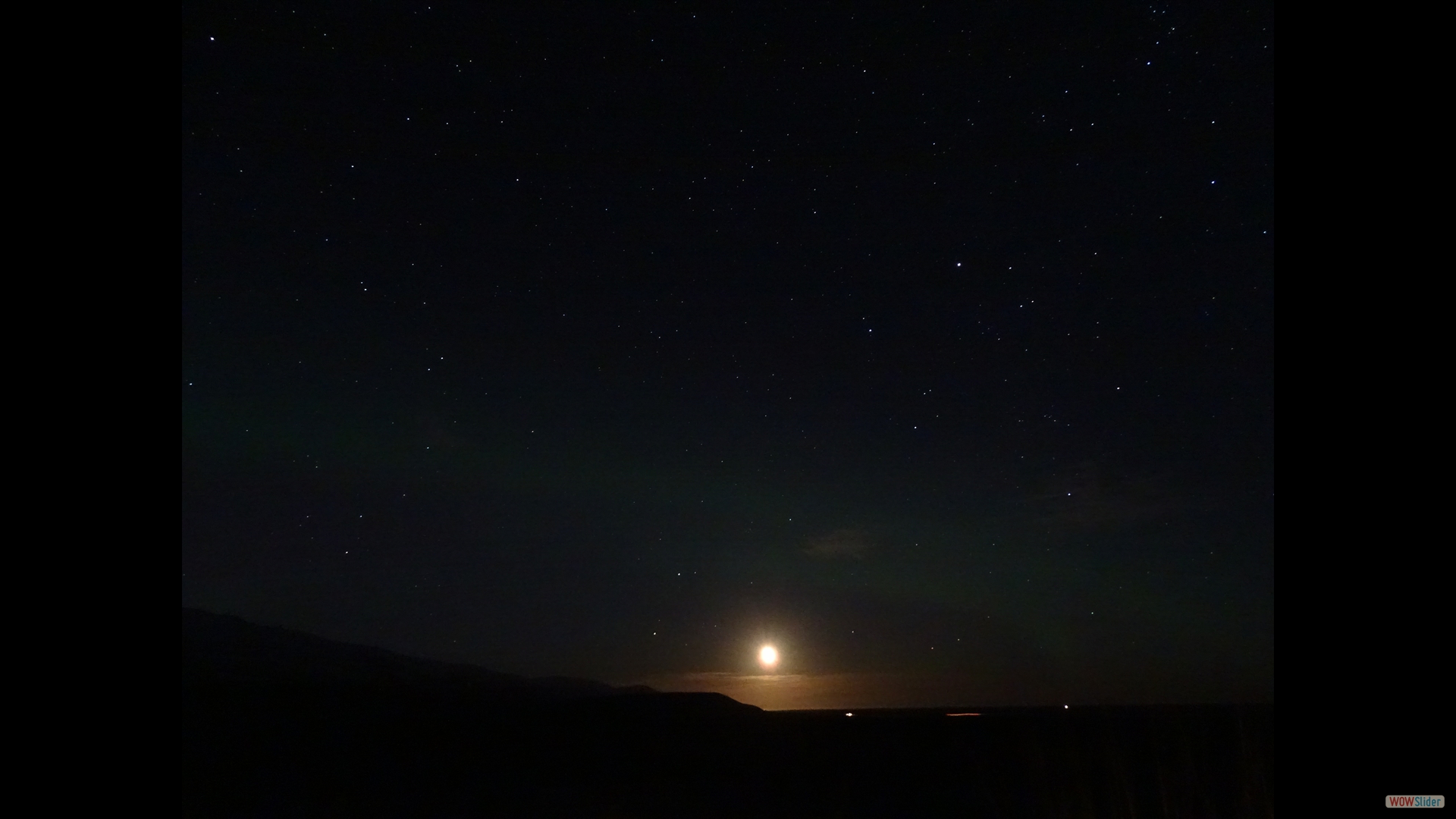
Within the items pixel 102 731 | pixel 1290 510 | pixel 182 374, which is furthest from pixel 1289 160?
pixel 102 731

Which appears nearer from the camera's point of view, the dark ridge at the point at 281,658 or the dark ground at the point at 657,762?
the dark ground at the point at 657,762

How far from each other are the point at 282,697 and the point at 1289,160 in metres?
21.7

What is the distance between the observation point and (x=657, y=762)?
1318 cm

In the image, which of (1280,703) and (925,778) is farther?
(925,778)

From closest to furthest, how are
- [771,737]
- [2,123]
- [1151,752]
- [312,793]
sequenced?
[2,123] < [312,793] < [771,737] < [1151,752]

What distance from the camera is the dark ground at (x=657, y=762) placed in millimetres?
9891

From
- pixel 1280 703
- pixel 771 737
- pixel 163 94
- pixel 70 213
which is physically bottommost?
pixel 771 737

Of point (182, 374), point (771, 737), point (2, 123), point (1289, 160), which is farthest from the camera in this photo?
point (771, 737)

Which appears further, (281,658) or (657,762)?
(281,658)

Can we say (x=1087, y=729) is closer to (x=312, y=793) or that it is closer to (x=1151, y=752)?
(x=1151, y=752)

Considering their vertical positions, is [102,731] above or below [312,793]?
above

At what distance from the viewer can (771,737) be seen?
15719 mm

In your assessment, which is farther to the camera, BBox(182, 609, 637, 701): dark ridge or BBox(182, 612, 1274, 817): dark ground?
BBox(182, 609, 637, 701): dark ridge

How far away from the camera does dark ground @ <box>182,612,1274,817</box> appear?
9891 mm
